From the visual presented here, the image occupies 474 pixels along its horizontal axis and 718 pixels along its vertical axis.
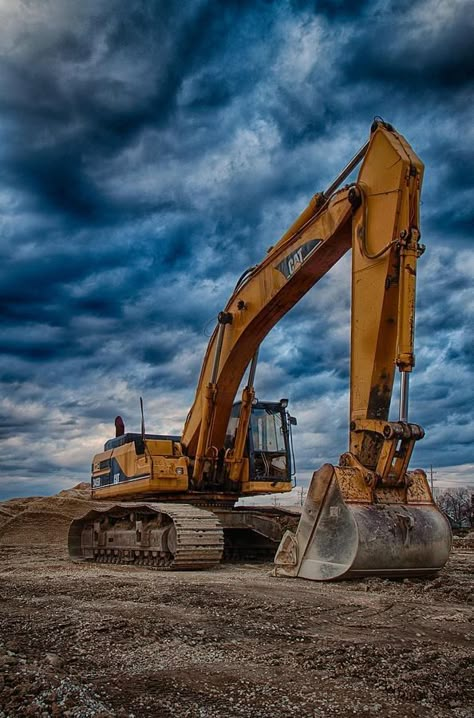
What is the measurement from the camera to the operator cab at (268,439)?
12.7 meters

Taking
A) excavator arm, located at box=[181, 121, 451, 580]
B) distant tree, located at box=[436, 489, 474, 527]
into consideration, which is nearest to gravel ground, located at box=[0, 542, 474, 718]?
excavator arm, located at box=[181, 121, 451, 580]

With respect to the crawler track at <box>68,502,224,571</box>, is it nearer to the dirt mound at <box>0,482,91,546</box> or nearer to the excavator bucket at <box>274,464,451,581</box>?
the excavator bucket at <box>274,464,451,581</box>

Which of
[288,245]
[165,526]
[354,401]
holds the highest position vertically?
[288,245]

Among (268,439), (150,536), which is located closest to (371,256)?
(268,439)

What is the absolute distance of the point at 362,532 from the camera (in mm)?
7641

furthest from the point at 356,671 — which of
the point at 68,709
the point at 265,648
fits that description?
the point at 68,709

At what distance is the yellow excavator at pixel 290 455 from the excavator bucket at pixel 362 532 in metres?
0.02

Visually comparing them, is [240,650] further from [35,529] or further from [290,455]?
[35,529]

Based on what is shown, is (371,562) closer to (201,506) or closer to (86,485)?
(201,506)

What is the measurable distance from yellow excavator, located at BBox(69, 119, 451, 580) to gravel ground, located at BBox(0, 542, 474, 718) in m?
0.67

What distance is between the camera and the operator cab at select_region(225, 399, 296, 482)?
12664 millimetres

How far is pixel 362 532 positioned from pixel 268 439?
5328 mm

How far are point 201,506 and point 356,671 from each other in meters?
8.50

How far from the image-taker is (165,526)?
11289 millimetres
